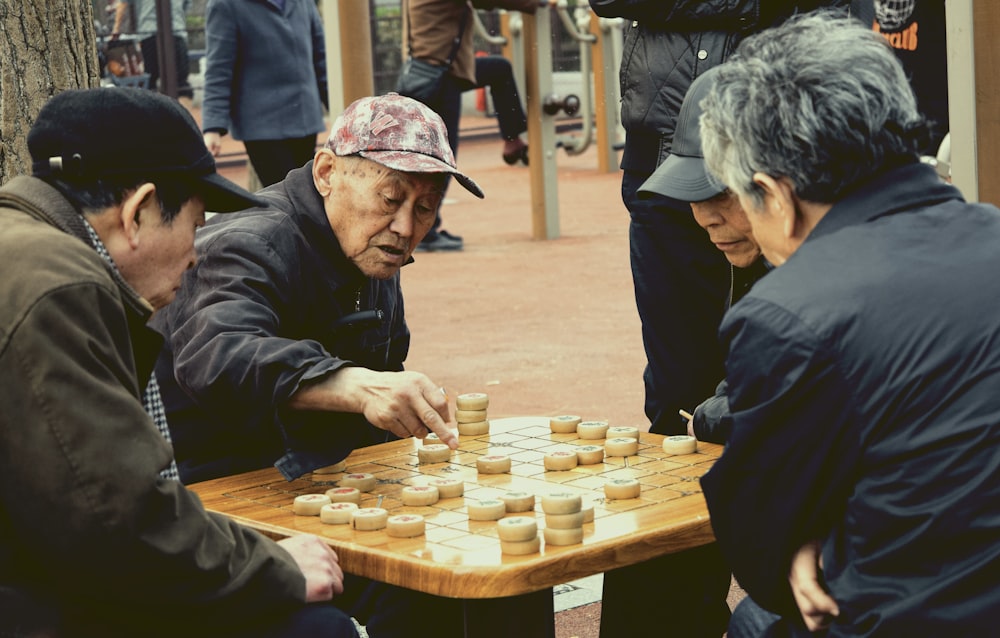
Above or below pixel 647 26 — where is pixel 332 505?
below

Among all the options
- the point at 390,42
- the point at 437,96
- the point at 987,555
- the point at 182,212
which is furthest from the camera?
the point at 390,42

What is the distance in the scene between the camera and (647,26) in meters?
4.33

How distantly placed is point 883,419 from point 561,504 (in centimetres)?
65

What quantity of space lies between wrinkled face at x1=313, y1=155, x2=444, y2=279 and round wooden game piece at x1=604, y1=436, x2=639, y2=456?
0.75 meters

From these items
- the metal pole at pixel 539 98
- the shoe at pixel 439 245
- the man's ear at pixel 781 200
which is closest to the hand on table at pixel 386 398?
the man's ear at pixel 781 200

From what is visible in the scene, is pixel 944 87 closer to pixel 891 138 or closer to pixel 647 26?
pixel 647 26

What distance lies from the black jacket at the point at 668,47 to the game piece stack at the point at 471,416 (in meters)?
1.01

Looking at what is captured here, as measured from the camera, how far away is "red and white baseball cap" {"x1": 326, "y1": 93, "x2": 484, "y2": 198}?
3.63m

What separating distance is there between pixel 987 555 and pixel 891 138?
0.66m

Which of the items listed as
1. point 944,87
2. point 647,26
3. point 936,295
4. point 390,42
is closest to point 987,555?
point 936,295

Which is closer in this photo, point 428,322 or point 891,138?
point 891,138

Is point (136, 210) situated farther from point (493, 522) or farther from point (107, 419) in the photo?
point (493, 522)

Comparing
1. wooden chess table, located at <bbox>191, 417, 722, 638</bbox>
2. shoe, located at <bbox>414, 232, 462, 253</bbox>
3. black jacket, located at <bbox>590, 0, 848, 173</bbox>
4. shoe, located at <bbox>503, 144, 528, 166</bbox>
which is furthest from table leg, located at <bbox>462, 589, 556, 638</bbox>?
shoe, located at <bbox>503, 144, 528, 166</bbox>

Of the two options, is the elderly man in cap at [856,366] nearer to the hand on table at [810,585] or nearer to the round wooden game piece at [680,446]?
the hand on table at [810,585]
